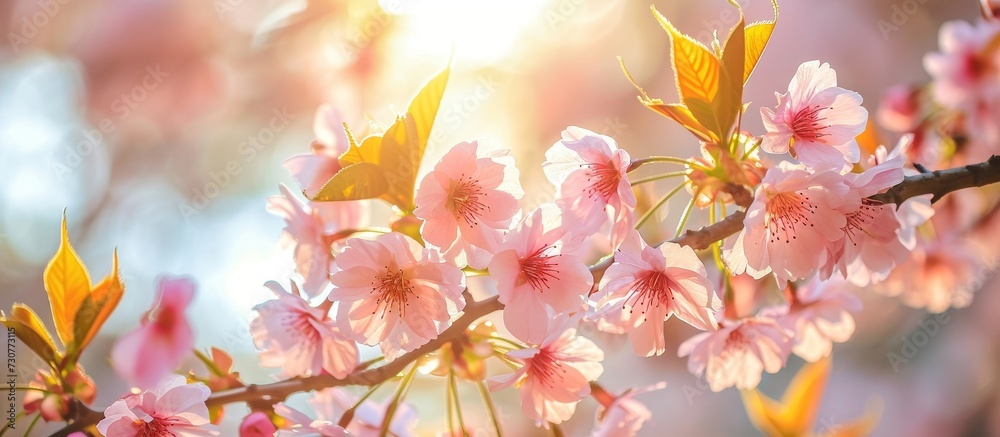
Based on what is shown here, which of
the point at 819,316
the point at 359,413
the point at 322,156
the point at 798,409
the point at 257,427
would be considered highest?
the point at 322,156

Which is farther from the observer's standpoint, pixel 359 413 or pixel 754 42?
pixel 359 413

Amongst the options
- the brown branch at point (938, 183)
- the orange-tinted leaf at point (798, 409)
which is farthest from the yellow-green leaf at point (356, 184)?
the orange-tinted leaf at point (798, 409)

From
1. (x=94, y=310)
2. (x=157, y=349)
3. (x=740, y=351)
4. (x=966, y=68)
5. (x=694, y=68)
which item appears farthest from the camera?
(x=157, y=349)

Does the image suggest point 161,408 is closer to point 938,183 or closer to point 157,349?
point 938,183

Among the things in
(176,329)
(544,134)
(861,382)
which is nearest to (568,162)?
(176,329)

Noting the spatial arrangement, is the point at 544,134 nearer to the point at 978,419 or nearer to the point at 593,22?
the point at 593,22

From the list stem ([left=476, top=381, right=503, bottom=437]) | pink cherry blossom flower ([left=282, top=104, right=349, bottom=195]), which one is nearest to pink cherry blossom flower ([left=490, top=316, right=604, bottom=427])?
stem ([left=476, top=381, right=503, bottom=437])

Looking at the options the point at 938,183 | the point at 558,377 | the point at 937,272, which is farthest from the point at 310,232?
the point at 937,272
